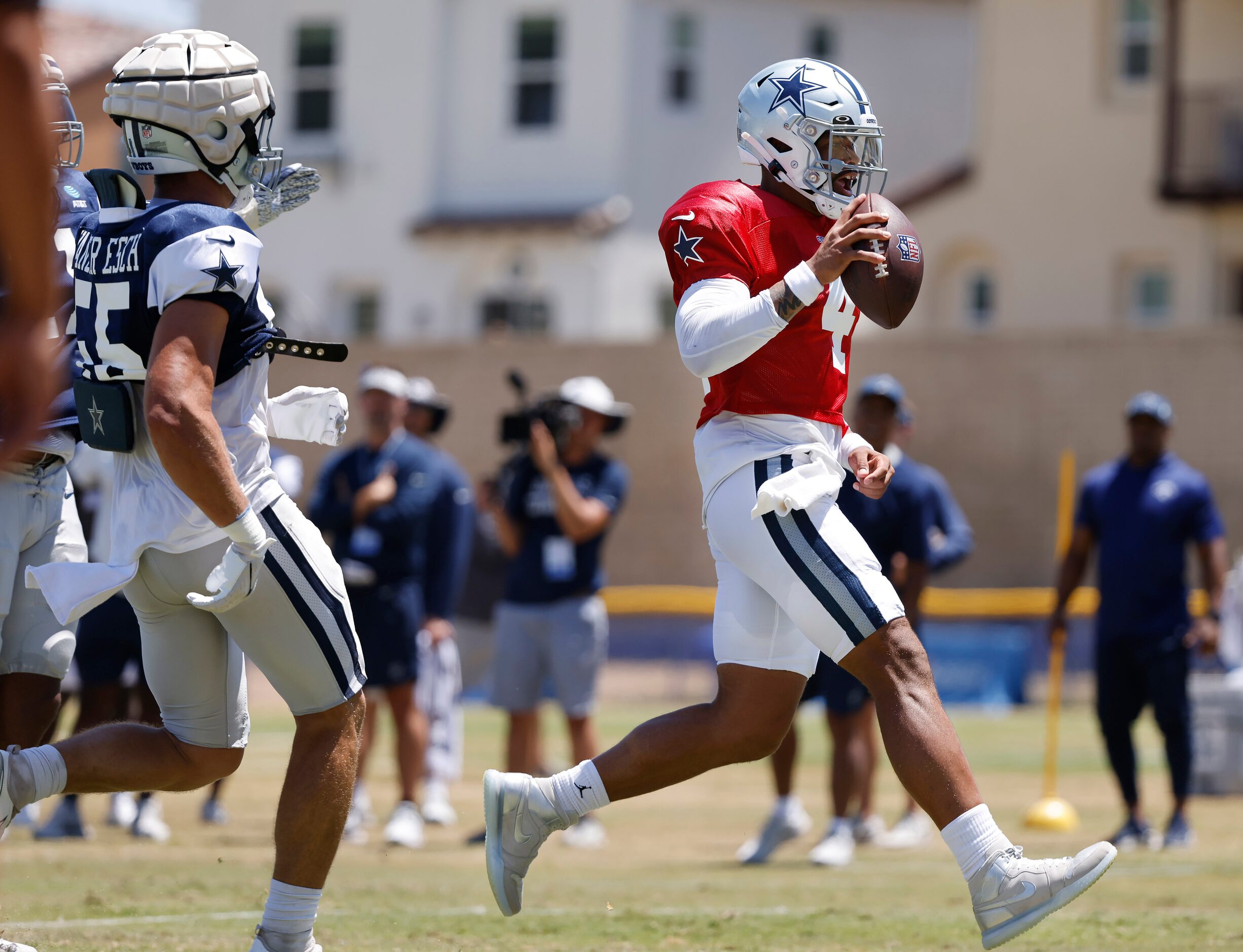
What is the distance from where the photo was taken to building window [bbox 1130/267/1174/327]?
26.7 metres

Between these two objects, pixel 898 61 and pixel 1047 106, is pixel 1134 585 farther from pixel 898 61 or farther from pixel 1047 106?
pixel 898 61

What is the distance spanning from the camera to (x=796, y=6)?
102 feet

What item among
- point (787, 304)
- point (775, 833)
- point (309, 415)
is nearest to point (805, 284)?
point (787, 304)

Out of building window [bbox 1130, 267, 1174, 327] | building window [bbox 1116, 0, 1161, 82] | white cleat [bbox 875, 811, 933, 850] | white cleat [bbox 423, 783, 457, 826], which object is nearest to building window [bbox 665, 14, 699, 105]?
building window [bbox 1116, 0, 1161, 82]

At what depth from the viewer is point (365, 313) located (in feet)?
104

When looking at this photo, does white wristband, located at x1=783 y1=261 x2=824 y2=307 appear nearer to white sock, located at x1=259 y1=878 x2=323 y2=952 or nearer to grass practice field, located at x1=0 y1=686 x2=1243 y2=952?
white sock, located at x1=259 y1=878 x2=323 y2=952

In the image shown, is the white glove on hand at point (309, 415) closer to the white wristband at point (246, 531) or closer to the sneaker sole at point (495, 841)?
the white wristband at point (246, 531)

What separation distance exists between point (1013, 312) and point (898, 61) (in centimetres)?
658

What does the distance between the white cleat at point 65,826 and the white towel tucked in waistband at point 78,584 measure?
15.0 ft

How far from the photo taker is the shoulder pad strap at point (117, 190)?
495cm

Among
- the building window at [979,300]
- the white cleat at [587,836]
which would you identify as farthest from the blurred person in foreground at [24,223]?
the building window at [979,300]

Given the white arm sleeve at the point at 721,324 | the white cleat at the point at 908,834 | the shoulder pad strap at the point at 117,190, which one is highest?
the shoulder pad strap at the point at 117,190

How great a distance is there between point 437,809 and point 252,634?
5773mm

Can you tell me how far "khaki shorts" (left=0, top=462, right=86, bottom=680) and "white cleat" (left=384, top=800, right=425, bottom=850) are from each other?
389 cm
